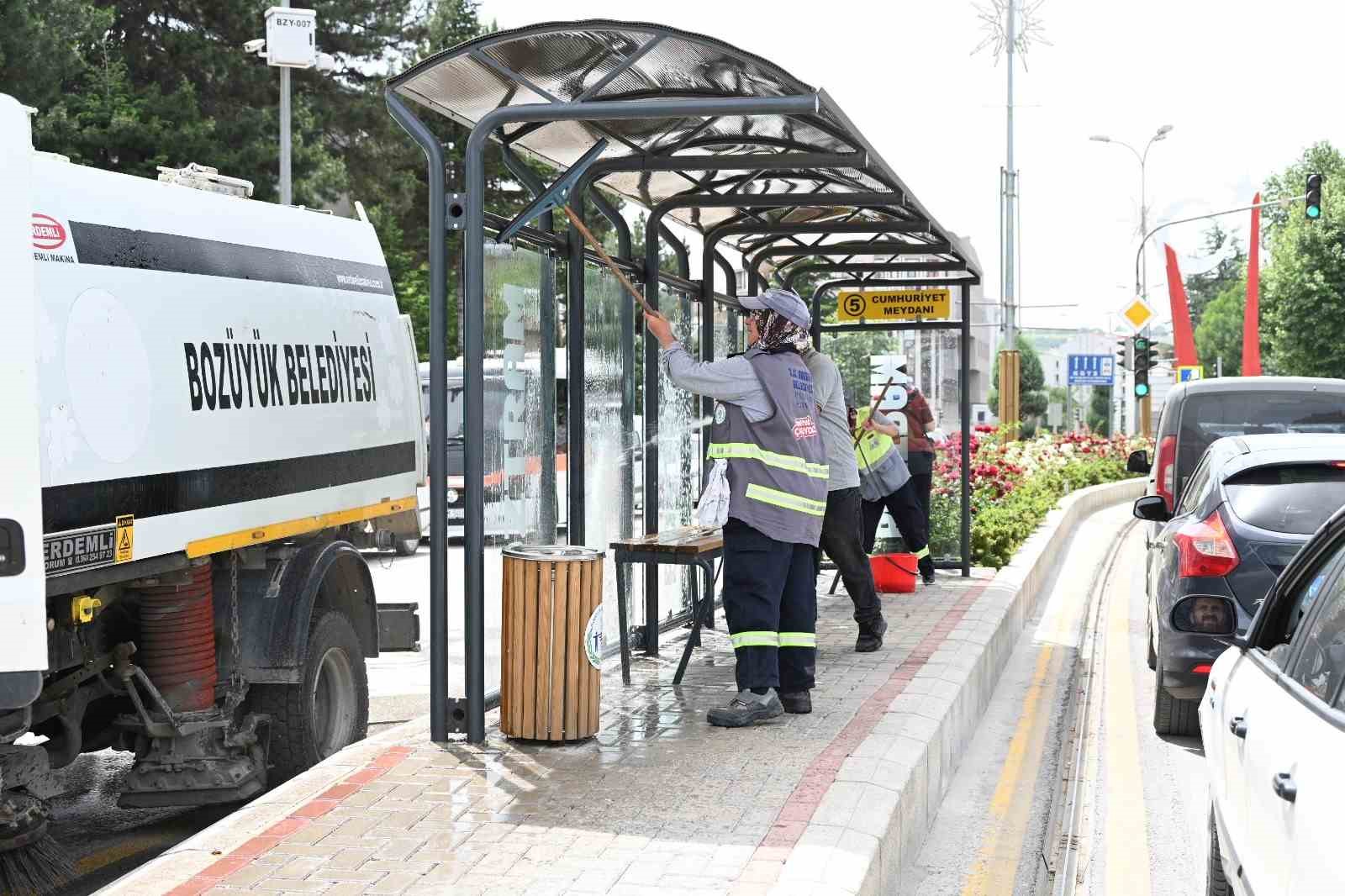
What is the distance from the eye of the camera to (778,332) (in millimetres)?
7609

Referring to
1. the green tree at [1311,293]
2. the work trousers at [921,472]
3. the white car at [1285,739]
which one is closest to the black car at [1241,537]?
the white car at [1285,739]

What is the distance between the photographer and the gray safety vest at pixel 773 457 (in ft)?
24.4

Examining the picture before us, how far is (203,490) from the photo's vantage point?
640cm

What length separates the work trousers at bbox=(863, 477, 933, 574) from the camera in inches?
522

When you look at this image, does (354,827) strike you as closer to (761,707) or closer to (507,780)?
(507,780)

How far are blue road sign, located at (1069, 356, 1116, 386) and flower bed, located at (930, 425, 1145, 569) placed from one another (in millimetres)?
10371

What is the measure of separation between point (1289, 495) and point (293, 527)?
4718 millimetres

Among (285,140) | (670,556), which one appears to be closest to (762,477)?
(670,556)

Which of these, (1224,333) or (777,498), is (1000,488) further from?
(1224,333)

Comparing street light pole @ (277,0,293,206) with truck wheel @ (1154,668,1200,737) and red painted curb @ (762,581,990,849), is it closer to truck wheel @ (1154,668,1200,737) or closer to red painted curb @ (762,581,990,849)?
red painted curb @ (762,581,990,849)

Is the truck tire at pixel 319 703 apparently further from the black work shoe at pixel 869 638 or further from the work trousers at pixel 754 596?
the black work shoe at pixel 869 638

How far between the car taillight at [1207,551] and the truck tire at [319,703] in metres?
4.13

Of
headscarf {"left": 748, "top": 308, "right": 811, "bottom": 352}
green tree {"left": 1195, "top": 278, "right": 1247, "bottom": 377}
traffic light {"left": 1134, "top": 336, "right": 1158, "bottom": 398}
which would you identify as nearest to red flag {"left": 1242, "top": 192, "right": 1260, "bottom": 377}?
traffic light {"left": 1134, "top": 336, "right": 1158, "bottom": 398}

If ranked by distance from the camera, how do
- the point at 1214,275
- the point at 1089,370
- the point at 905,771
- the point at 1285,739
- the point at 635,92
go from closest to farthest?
the point at 1285,739
the point at 905,771
the point at 635,92
the point at 1089,370
the point at 1214,275
